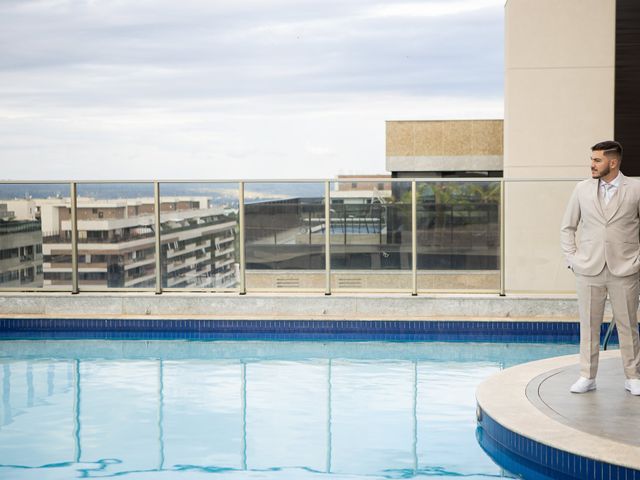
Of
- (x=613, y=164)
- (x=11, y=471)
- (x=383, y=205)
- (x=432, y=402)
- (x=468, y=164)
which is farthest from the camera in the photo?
(x=468, y=164)

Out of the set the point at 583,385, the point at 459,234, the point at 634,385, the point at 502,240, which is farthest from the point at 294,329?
the point at 634,385

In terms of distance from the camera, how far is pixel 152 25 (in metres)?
32.4

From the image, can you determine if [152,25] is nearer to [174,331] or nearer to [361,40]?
[361,40]

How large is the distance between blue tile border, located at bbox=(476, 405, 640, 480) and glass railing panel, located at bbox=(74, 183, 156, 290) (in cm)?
582

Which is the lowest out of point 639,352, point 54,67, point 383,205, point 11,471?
point 11,471

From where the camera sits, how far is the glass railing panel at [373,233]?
34.9ft

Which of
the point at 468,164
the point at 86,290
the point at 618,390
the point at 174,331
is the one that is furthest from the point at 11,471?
the point at 468,164

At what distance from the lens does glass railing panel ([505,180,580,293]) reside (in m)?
10.5

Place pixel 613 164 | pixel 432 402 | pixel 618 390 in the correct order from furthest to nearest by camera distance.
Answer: pixel 432 402
pixel 618 390
pixel 613 164

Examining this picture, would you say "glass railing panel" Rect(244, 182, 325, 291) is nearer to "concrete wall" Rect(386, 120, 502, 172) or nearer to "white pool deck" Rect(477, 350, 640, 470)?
"white pool deck" Rect(477, 350, 640, 470)

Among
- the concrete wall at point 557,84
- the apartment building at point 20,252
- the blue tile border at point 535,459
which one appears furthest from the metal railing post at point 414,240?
the blue tile border at point 535,459

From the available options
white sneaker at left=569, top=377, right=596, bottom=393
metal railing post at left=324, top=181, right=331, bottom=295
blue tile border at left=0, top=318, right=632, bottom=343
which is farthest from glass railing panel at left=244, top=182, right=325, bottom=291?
white sneaker at left=569, top=377, right=596, bottom=393

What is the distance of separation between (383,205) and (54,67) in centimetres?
2438

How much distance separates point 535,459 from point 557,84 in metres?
9.46
